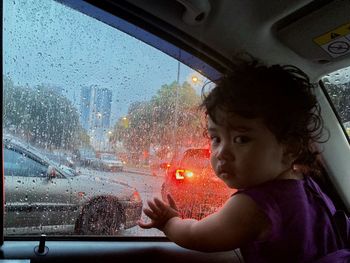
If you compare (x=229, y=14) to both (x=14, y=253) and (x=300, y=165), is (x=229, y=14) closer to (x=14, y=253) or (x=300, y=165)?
(x=300, y=165)

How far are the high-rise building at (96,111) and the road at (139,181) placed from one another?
5.9 inches

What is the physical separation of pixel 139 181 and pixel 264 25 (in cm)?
90

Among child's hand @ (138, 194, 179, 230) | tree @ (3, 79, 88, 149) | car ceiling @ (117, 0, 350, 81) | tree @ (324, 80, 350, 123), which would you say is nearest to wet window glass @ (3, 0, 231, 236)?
tree @ (3, 79, 88, 149)

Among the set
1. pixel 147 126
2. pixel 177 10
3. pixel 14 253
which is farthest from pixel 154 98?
pixel 14 253

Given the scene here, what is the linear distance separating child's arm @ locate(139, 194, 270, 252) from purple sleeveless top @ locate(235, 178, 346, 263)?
3cm

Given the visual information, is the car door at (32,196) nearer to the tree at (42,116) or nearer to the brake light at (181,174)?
the tree at (42,116)

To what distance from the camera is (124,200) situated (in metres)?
2.15

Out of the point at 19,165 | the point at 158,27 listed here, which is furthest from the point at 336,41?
the point at 19,165

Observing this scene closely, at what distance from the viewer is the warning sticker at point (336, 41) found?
1.89m

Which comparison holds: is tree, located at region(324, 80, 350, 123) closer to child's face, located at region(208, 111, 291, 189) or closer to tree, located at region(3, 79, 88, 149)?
child's face, located at region(208, 111, 291, 189)

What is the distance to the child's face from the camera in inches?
58.9

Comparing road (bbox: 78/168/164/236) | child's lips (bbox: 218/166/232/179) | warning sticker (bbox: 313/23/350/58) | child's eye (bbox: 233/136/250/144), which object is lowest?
child's lips (bbox: 218/166/232/179)

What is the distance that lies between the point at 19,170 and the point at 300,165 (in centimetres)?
116

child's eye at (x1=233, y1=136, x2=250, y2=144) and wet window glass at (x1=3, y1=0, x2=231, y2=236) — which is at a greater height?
wet window glass at (x1=3, y1=0, x2=231, y2=236)
